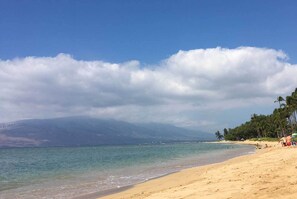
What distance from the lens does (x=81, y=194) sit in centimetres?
2386

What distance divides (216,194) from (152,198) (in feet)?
11.4

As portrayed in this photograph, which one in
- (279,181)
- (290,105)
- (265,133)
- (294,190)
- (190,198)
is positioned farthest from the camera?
(265,133)

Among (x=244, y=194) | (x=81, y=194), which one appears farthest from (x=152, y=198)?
(x=81, y=194)

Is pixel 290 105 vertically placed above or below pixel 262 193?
above

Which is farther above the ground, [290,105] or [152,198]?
[290,105]

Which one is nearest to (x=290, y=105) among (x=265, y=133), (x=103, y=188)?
(x=265, y=133)

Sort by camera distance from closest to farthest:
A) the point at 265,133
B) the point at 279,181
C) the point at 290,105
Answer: the point at 279,181, the point at 290,105, the point at 265,133

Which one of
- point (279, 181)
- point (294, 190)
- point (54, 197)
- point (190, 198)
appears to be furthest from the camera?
point (54, 197)

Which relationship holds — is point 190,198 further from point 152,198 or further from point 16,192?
point 16,192

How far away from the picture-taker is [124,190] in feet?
79.0

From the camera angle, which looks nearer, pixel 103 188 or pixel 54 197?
pixel 54 197

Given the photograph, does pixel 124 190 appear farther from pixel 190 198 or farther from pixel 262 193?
pixel 262 193

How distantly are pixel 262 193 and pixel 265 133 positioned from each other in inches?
6729

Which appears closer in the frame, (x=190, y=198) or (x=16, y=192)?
(x=190, y=198)
